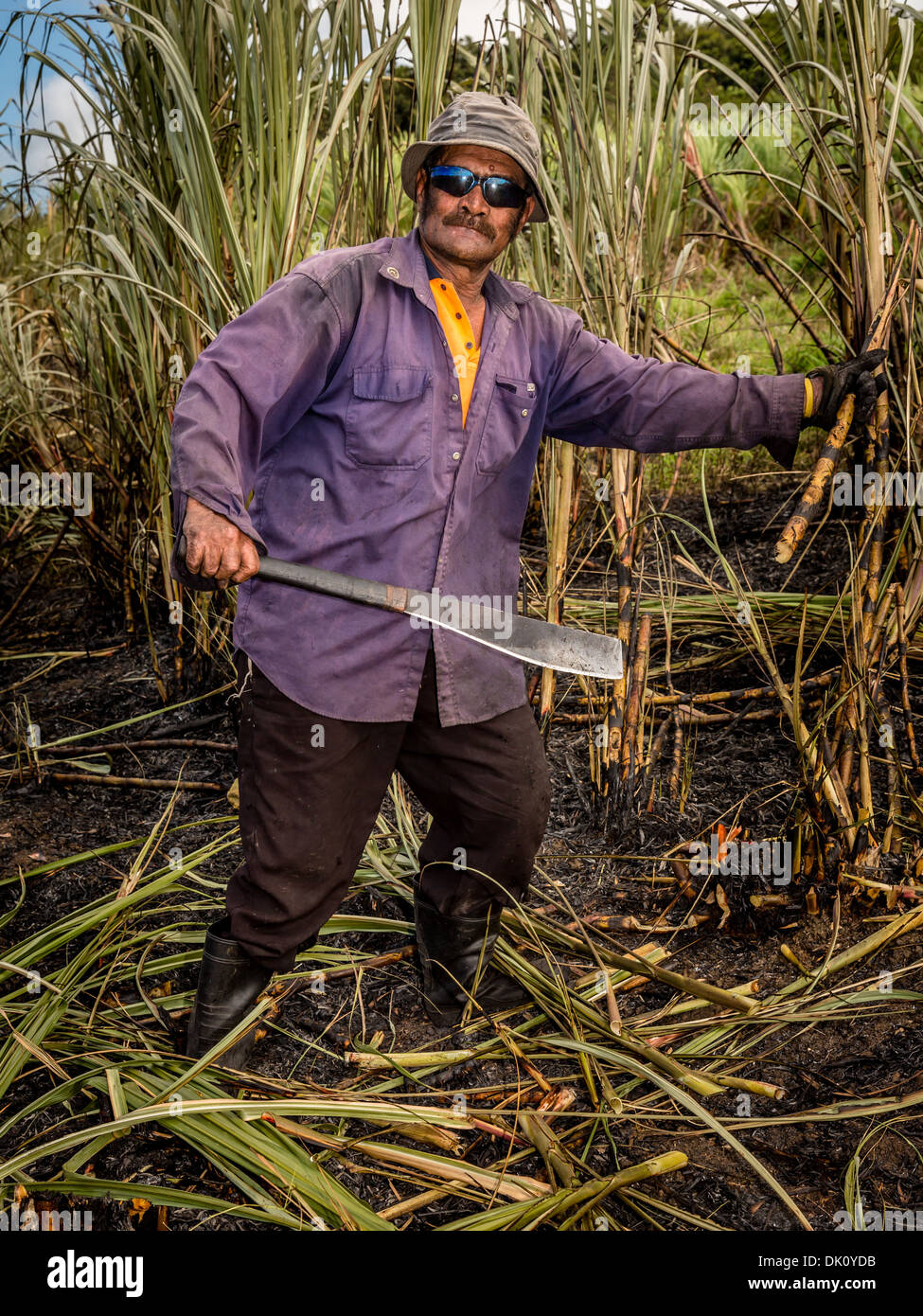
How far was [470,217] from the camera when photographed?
73.6 inches

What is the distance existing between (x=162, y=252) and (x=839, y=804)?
77.8 inches

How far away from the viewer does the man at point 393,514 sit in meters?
1.82

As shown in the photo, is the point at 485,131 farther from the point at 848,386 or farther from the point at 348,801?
the point at 348,801

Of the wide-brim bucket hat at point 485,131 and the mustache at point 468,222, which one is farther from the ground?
the wide-brim bucket hat at point 485,131

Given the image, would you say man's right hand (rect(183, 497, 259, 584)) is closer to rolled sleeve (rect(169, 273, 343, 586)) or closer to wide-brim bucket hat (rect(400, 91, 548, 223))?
rolled sleeve (rect(169, 273, 343, 586))

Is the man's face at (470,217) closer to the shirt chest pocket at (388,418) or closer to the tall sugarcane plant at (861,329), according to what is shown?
the shirt chest pocket at (388,418)

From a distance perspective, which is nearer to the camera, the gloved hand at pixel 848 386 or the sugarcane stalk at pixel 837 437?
the sugarcane stalk at pixel 837 437

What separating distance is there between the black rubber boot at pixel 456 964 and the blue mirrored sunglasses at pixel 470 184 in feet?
4.16

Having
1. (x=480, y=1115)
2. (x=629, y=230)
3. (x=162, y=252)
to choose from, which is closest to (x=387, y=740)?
(x=480, y=1115)

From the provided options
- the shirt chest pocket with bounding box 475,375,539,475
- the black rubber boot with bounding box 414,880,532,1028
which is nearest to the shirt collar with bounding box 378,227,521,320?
the shirt chest pocket with bounding box 475,375,539,475

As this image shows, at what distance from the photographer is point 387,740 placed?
1.91m

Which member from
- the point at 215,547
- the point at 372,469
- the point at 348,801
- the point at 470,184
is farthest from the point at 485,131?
the point at 348,801

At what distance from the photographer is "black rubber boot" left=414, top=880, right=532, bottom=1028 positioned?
2078 millimetres

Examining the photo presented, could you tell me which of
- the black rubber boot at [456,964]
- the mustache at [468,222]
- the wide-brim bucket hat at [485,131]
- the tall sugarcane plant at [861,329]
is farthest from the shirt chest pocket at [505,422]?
the black rubber boot at [456,964]
